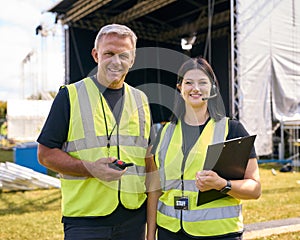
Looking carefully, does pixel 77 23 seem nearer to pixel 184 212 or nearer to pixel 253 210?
pixel 253 210

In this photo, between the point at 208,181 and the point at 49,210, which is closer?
the point at 208,181

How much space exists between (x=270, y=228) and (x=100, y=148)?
3052 millimetres

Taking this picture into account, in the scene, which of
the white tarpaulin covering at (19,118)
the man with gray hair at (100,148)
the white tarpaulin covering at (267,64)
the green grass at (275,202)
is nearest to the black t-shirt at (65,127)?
the man with gray hair at (100,148)

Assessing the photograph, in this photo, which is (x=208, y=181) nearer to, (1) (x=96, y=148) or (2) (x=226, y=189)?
(2) (x=226, y=189)

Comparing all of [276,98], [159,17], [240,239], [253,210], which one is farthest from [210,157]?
[159,17]

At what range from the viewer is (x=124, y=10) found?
14.2 metres

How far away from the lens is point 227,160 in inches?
71.4

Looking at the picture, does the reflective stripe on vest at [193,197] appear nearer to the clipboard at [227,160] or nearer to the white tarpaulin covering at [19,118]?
the clipboard at [227,160]

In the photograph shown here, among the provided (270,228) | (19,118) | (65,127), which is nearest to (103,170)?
(65,127)

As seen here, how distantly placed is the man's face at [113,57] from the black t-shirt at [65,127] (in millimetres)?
72

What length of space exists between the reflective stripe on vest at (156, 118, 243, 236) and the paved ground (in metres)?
2.27

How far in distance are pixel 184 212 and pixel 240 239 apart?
0.96ft

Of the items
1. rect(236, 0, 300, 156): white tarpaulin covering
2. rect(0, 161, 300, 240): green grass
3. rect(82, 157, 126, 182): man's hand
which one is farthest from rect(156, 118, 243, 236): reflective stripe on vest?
rect(236, 0, 300, 156): white tarpaulin covering

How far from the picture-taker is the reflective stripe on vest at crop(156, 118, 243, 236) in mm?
1891
